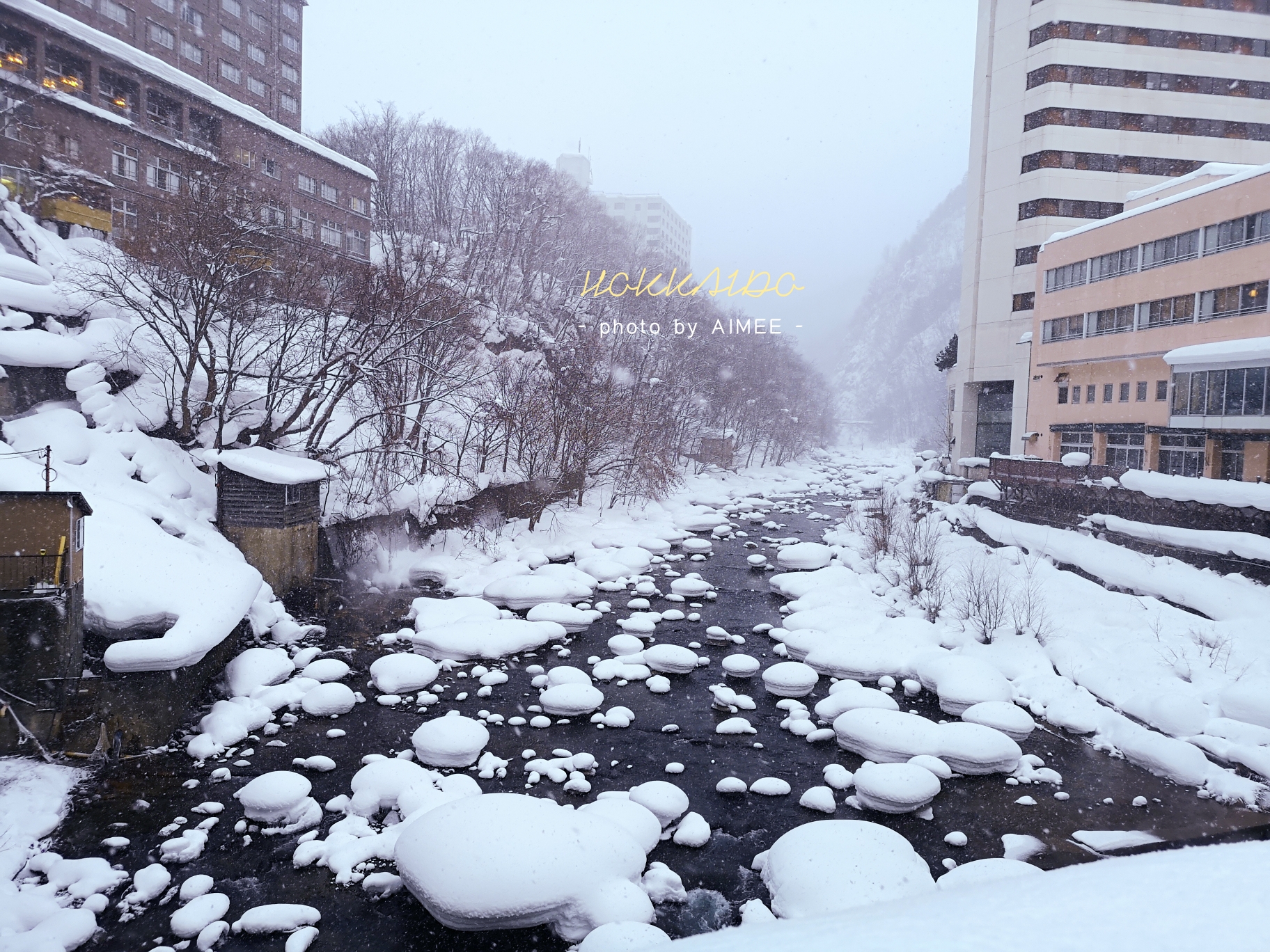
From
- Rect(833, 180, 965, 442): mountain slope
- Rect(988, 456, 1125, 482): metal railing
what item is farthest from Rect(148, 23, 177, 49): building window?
Rect(833, 180, 965, 442): mountain slope

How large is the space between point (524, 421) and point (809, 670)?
13918 mm

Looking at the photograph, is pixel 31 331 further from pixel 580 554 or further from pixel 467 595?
pixel 580 554

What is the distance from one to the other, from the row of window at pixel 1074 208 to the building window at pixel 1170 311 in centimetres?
1103

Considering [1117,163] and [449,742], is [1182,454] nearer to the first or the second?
[1117,163]

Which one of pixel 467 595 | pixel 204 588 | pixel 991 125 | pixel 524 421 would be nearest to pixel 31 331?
pixel 204 588

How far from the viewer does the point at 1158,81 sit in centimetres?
3438

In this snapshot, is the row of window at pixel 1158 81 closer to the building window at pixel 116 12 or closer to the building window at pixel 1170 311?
the building window at pixel 1170 311

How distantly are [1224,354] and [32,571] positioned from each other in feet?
100.0

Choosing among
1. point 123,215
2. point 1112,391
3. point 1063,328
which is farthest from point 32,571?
point 1063,328

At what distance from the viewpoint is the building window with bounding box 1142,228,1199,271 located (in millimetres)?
24609

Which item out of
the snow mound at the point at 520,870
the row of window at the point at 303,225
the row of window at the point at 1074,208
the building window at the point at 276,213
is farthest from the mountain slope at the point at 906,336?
the snow mound at the point at 520,870

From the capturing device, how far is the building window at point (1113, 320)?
90.4 ft

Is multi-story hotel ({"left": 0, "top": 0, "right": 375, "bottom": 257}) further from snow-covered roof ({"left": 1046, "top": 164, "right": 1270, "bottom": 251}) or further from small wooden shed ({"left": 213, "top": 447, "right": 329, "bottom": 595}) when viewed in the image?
small wooden shed ({"left": 213, "top": 447, "right": 329, "bottom": 595})

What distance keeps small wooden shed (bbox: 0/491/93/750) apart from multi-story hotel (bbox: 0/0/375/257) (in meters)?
16.5
